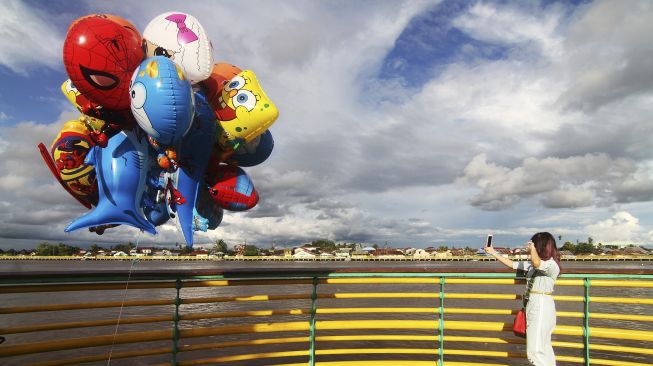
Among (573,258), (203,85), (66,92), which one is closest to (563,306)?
(203,85)

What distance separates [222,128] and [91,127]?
1215 millimetres

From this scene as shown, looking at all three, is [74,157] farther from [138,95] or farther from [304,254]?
[304,254]

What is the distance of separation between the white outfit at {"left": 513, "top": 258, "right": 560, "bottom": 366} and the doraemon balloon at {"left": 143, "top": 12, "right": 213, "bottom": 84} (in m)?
3.51

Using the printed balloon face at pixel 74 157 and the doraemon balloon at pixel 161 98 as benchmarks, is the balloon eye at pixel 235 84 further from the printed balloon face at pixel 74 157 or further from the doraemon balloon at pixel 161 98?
the printed balloon face at pixel 74 157

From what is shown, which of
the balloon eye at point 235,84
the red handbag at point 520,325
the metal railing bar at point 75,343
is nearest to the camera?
the metal railing bar at point 75,343

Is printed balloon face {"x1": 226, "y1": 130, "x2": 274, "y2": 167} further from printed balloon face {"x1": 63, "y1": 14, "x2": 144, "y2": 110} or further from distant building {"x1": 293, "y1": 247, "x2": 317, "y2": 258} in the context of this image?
distant building {"x1": 293, "y1": 247, "x2": 317, "y2": 258}

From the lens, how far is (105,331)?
11297 mm

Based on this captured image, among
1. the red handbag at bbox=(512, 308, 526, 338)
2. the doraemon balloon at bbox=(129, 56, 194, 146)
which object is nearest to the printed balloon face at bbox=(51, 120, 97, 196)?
the doraemon balloon at bbox=(129, 56, 194, 146)

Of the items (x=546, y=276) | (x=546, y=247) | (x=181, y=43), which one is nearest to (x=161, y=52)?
(x=181, y=43)

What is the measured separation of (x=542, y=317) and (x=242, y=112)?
10.6 ft

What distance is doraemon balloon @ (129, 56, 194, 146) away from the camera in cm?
377

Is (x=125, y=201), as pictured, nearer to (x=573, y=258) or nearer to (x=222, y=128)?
(x=222, y=128)

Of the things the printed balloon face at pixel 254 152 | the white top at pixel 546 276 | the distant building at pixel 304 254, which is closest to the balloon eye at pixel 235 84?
the printed balloon face at pixel 254 152

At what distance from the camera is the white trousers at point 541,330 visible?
350 cm
